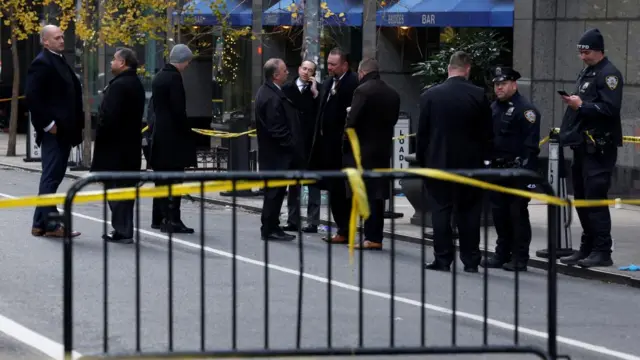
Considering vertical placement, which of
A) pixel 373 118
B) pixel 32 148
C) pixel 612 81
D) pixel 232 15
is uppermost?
pixel 232 15

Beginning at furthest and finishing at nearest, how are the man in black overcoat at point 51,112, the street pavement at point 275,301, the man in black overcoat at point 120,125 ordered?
the man in black overcoat at point 51,112
the man in black overcoat at point 120,125
the street pavement at point 275,301

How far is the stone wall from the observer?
61.7 feet

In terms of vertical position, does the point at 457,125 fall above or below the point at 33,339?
above

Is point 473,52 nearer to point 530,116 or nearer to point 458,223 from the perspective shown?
point 530,116

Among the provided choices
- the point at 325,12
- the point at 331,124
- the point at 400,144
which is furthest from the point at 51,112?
the point at 325,12

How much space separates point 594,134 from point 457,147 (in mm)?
1183

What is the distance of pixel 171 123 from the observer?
14.4 meters

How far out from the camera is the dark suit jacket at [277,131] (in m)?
14.3

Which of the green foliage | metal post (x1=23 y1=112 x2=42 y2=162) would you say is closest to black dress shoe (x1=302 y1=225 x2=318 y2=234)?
the green foliage

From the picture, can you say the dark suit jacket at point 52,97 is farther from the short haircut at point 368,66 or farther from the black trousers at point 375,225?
the black trousers at point 375,225

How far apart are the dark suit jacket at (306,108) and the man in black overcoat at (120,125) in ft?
6.71

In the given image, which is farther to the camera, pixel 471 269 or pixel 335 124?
pixel 335 124

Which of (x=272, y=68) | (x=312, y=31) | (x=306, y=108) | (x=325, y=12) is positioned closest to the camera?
(x=272, y=68)

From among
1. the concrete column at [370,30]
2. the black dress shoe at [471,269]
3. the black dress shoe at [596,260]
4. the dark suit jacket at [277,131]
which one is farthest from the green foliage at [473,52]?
the black dress shoe at [471,269]
